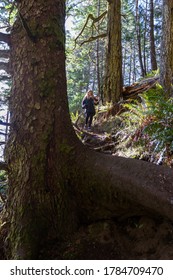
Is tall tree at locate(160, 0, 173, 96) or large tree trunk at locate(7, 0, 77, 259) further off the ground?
tall tree at locate(160, 0, 173, 96)

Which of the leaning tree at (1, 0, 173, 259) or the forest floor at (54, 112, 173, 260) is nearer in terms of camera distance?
the forest floor at (54, 112, 173, 260)

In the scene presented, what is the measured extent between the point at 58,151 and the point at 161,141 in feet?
6.76

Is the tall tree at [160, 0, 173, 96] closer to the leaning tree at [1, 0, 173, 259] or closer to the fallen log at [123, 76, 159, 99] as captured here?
the fallen log at [123, 76, 159, 99]

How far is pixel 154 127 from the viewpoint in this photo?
4676 mm

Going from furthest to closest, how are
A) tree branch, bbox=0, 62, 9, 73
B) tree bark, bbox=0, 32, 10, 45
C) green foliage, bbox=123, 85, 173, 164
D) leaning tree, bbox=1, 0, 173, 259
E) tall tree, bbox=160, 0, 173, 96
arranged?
tall tree, bbox=160, 0, 173, 96, green foliage, bbox=123, 85, 173, 164, tree branch, bbox=0, 62, 9, 73, tree bark, bbox=0, 32, 10, 45, leaning tree, bbox=1, 0, 173, 259

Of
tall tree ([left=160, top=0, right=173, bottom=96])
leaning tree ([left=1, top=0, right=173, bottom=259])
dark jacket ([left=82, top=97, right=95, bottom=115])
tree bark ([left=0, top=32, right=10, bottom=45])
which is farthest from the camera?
dark jacket ([left=82, top=97, right=95, bottom=115])

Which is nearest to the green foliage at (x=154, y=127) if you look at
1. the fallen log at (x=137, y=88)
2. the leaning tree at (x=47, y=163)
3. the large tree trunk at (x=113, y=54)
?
the leaning tree at (x=47, y=163)

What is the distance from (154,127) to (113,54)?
5.94 metres

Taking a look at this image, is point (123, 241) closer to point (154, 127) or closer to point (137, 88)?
point (154, 127)

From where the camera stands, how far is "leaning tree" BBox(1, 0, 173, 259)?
2.71 meters

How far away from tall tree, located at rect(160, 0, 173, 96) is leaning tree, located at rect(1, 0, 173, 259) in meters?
4.51

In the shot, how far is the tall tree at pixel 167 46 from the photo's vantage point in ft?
22.5

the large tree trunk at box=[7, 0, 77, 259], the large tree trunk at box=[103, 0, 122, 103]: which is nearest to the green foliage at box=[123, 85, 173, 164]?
the large tree trunk at box=[7, 0, 77, 259]
